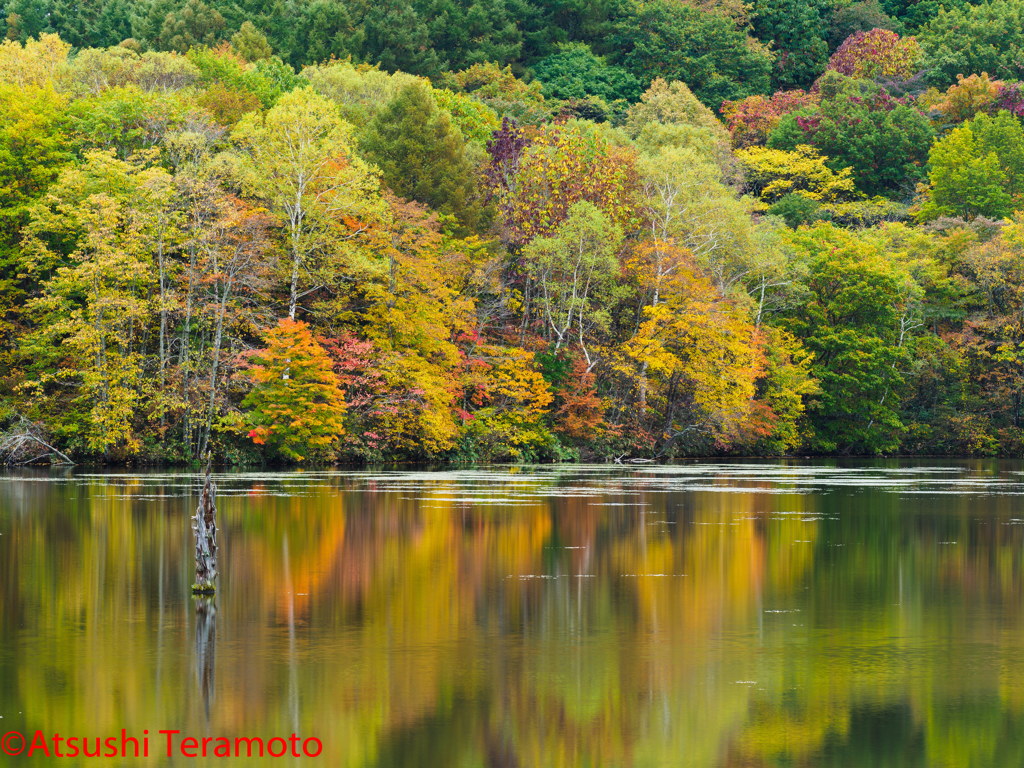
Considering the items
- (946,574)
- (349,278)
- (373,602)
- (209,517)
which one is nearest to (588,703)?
(373,602)

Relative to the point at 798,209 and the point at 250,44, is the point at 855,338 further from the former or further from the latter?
the point at 250,44

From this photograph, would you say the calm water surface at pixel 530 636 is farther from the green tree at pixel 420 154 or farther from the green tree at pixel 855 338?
the green tree at pixel 855 338

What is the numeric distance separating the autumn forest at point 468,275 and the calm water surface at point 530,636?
22.7 m

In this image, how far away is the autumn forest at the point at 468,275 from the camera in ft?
163

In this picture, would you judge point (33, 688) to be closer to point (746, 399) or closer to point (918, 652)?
point (918, 652)

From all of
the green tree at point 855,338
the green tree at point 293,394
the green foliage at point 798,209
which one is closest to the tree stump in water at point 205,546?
the green tree at point 293,394

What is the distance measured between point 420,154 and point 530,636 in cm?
4873

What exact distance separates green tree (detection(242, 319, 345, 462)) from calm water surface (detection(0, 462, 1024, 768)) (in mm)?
20369

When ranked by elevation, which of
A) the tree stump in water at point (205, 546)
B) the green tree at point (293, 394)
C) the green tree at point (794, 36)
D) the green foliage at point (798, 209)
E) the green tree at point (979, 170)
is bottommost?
the tree stump in water at point (205, 546)

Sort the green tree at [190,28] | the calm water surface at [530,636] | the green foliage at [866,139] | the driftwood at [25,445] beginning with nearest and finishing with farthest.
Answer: the calm water surface at [530,636] < the driftwood at [25,445] < the green foliage at [866,139] < the green tree at [190,28]

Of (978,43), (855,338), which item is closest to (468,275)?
(855,338)

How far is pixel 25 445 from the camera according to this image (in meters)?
48.2

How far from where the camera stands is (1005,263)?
69.4 meters

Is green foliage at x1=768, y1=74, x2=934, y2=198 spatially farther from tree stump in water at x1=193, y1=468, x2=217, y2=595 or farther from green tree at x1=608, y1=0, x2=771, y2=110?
tree stump in water at x1=193, y1=468, x2=217, y2=595
